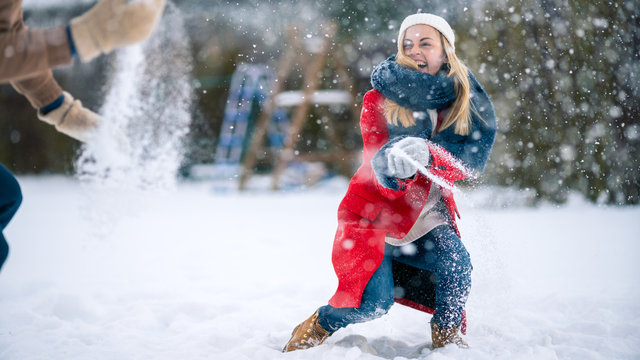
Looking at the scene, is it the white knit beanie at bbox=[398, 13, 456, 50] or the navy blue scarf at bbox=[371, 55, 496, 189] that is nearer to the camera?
the navy blue scarf at bbox=[371, 55, 496, 189]

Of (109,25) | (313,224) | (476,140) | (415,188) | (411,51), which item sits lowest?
(313,224)

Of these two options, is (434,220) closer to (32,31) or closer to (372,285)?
(372,285)

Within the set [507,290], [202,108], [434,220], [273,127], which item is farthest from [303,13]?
[434,220]

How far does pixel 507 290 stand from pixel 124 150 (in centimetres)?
193

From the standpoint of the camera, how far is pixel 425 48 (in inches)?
59.5

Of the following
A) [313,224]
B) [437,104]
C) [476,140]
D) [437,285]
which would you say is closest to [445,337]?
[437,285]

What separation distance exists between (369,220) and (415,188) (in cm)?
17

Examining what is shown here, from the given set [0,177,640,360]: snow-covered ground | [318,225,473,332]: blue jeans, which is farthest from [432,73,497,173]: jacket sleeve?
[318,225,473,332]: blue jeans

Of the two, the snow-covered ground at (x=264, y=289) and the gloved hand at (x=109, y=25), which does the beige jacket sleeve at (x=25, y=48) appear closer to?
the gloved hand at (x=109, y=25)

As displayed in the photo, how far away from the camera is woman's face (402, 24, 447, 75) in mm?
1511

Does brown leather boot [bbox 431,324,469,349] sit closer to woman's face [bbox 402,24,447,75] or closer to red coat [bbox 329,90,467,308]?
red coat [bbox 329,90,467,308]

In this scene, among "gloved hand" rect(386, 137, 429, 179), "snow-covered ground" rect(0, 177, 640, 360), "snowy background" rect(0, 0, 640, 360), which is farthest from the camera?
"snowy background" rect(0, 0, 640, 360)

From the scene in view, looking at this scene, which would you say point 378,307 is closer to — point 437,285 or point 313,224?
point 437,285

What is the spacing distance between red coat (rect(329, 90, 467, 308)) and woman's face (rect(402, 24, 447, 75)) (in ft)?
0.60
